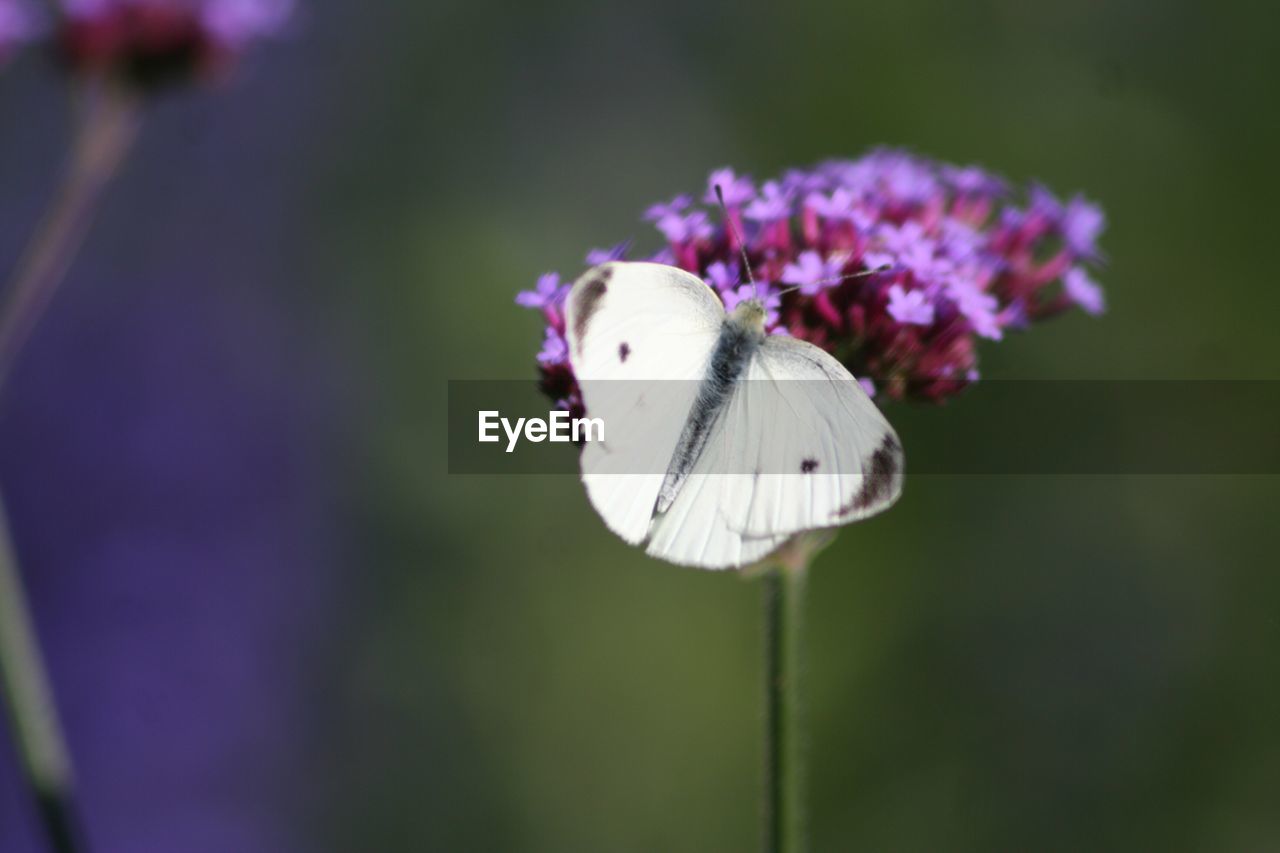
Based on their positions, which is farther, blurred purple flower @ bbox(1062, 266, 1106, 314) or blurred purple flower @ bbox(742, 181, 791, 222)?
blurred purple flower @ bbox(1062, 266, 1106, 314)

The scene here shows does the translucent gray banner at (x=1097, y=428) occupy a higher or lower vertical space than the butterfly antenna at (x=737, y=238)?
lower

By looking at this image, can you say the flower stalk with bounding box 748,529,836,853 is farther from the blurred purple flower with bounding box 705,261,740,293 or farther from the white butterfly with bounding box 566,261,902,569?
the blurred purple flower with bounding box 705,261,740,293

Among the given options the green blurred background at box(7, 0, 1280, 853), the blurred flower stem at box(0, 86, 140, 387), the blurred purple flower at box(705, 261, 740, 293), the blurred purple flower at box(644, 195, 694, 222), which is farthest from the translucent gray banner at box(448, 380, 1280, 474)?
the blurred purple flower at box(705, 261, 740, 293)

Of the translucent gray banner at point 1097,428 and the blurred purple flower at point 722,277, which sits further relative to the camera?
the translucent gray banner at point 1097,428

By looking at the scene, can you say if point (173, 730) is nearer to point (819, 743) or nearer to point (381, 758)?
point (381, 758)

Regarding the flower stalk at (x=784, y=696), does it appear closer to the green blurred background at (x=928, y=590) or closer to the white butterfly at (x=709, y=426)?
the white butterfly at (x=709, y=426)

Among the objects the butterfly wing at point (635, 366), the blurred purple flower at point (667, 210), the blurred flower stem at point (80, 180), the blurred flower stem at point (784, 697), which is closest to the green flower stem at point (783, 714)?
the blurred flower stem at point (784, 697)
